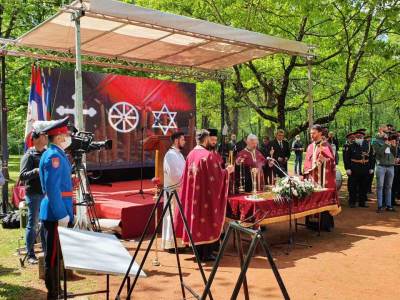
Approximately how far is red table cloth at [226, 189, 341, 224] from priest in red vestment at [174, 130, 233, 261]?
38cm

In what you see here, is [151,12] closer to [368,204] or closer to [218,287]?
[218,287]

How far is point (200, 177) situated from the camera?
6812 mm

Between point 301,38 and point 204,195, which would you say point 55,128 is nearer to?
point 204,195

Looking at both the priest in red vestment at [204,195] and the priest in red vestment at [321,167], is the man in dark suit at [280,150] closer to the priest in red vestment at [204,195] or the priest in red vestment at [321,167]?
the priest in red vestment at [321,167]

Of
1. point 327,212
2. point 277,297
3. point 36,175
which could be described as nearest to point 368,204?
point 327,212

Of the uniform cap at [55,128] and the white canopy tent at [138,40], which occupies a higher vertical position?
the white canopy tent at [138,40]

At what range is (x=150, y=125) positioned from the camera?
13852mm

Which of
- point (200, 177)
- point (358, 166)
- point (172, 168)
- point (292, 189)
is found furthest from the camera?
point (358, 166)

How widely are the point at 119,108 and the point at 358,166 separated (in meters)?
6.94

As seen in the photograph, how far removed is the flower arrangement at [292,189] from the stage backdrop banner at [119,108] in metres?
6.01

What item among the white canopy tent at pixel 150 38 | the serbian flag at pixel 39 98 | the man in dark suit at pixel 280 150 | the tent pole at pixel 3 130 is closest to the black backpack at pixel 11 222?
the tent pole at pixel 3 130

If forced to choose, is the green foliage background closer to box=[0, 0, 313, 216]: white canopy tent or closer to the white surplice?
box=[0, 0, 313, 216]: white canopy tent

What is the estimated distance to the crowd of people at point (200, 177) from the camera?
4832mm

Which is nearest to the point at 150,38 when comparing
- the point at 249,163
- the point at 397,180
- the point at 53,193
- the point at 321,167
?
the point at 249,163
